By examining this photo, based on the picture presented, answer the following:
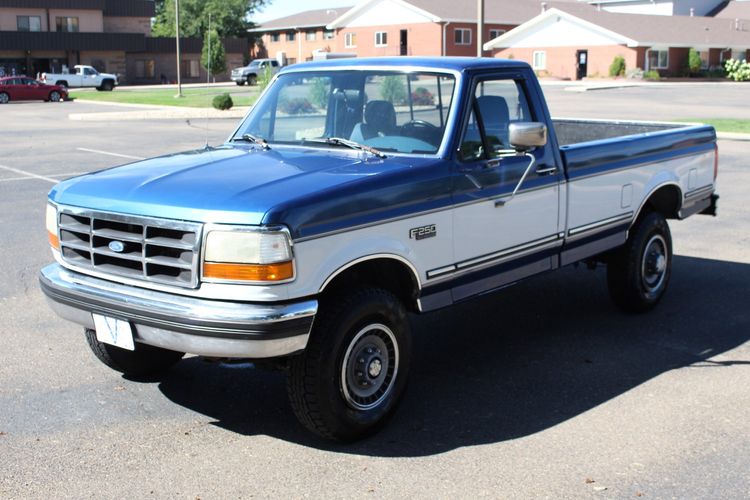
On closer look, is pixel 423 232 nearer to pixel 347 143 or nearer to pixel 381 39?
pixel 347 143

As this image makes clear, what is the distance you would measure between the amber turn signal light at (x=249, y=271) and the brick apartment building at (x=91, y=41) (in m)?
73.0

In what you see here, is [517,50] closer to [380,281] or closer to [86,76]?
[86,76]

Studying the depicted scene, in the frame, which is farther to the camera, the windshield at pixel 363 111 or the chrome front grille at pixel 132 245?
the windshield at pixel 363 111

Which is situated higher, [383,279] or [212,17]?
[212,17]

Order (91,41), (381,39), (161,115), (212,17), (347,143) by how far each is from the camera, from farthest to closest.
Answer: (212,17) < (381,39) < (91,41) < (161,115) < (347,143)

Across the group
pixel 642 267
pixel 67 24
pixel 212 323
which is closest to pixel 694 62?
pixel 67 24

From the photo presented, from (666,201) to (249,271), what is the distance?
479cm

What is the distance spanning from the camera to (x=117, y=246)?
509 centimetres

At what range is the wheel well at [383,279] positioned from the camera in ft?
17.1

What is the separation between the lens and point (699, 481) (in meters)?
4.71

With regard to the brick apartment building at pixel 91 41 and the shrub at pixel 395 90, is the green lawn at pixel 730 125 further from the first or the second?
the brick apartment building at pixel 91 41

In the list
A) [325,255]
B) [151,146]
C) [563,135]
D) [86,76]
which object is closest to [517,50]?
[86,76]

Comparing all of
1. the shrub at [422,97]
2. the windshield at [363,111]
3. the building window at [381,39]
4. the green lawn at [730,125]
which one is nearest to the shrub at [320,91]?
the windshield at [363,111]

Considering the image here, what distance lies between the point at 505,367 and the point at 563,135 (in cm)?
344
